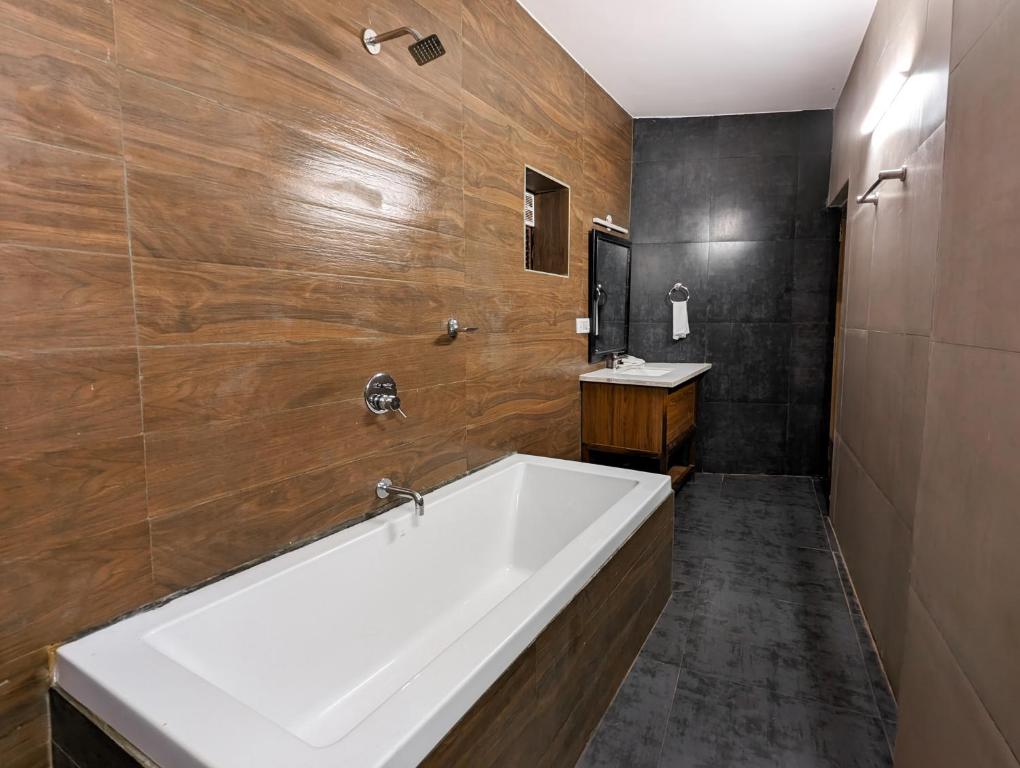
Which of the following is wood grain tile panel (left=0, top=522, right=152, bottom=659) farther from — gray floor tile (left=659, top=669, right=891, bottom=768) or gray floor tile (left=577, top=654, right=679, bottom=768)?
gray floor tile (left=659, top=669, right=891, bottom=768)

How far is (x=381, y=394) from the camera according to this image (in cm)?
190

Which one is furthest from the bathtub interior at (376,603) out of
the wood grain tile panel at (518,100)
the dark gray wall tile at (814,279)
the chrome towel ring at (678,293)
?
the dark gray wall tile at (814,279)

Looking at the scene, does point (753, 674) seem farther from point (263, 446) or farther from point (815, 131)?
point (815, 131)

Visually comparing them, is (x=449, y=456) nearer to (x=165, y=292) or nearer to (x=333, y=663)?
(x=333, y=663)

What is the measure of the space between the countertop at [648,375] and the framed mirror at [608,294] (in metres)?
0.16

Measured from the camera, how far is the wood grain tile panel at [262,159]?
126cm

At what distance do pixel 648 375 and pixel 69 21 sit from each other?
3.05 metres

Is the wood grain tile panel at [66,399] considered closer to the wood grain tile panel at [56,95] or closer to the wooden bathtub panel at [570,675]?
the wood grain tile panel at [56,95]

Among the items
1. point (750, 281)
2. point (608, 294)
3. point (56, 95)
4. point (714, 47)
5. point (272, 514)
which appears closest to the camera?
point (56, 95)

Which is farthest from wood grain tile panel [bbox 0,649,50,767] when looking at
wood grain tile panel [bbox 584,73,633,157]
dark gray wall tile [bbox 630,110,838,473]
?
dark gray wall tile [bbox 630,110,838,473]

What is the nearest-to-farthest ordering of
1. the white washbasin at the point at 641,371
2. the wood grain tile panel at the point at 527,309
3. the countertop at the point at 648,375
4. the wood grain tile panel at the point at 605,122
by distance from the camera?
the wood grain tile panel at the point at 527,309 → the countertop at the point at 648,375 → the wood grain tile panel at the point at 605,122 → the white washbasin at the point at 641,371

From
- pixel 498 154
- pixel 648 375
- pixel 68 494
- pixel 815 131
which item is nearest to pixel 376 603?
pixel 68 494

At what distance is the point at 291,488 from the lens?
1646 millimetres

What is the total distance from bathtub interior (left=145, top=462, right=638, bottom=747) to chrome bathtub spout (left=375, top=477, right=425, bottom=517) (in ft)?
0.17
